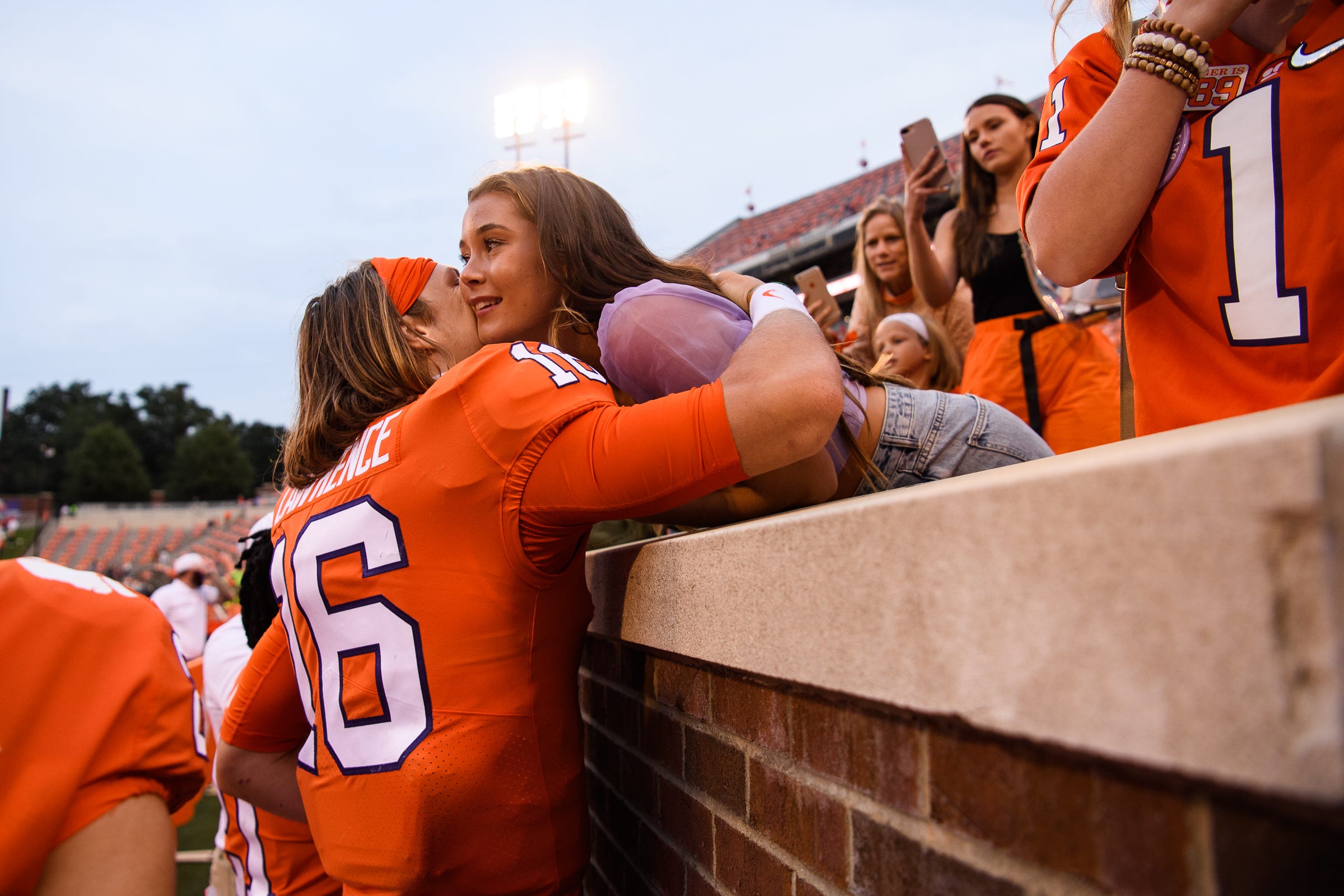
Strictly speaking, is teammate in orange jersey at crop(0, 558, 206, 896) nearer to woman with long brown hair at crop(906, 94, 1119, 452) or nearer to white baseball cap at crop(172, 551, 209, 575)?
woman with long brown hair at crop(906, 94, 1119, 452)

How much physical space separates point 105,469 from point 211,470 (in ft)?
26.6

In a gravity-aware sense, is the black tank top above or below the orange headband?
above

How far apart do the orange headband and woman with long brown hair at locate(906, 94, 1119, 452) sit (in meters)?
2.12


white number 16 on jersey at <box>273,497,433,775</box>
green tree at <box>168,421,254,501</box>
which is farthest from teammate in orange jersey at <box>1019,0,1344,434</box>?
green tree at <box>168,421,254,501</box>

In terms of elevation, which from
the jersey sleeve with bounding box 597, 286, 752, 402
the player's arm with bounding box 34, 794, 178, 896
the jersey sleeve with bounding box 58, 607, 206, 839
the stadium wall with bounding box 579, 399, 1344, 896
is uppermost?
the jersey sleeve with bounding box 597, 286, 752, 402

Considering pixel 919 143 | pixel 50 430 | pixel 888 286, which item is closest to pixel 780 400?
pixel 919 143

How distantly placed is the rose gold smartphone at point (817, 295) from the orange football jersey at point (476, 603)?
259cm

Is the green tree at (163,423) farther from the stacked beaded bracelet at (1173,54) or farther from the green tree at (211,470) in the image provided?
the stacked beaded bracelet at (1173,54)

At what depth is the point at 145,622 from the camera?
57.3 inches

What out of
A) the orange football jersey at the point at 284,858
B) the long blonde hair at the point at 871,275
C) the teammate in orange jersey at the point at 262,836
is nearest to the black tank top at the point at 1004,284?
the long blonde hair at the point at 871,275

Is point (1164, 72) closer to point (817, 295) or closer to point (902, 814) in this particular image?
point (902, 814)

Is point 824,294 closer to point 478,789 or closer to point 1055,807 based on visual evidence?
point 478,789

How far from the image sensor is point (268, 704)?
1963mm

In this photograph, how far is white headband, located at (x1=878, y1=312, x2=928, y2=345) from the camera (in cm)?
368
